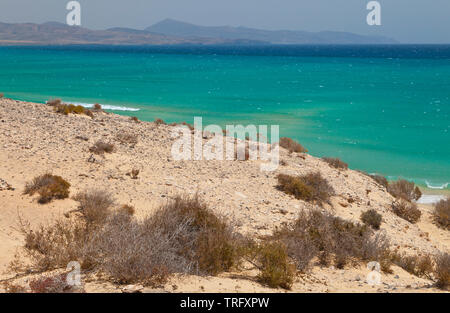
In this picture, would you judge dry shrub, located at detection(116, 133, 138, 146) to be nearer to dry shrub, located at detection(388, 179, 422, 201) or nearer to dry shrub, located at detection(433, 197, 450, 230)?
dry shrub, located at detection(388, 179, 422, 201)

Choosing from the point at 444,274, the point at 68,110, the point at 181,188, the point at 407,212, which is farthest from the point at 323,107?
the point at 444,274

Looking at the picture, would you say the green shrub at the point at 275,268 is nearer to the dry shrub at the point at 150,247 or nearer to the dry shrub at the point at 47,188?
the dry shrub at the point at 150,247

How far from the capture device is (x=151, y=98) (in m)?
38.6

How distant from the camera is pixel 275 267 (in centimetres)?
561

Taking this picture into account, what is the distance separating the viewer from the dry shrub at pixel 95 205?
7.54 metres

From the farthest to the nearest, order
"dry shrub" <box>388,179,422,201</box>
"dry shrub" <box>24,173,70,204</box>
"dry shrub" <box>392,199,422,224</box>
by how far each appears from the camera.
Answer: "dry shrub" <box>388,179,422,201</box> < "dry shrub" <box>392,199,422,224</box> < "dry shrub" <box>24,173,70,204</box>

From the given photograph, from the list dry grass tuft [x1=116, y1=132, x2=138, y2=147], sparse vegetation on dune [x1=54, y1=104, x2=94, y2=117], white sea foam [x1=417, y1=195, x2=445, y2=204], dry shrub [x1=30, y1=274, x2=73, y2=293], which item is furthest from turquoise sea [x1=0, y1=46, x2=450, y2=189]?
dry shrub [x1=30, y1=274, x2=73, y2=293]

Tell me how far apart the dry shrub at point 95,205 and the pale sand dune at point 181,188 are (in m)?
0.30

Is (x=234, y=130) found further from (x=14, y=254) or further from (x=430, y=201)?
(x=14, y=254)

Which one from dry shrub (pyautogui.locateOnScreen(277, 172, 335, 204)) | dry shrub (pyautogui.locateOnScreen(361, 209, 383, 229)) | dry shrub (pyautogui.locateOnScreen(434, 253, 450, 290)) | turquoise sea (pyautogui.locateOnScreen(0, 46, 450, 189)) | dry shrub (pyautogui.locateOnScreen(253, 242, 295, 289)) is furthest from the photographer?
turquoise sea (pyautogui.locateOnScreen(0, 46, 450, 189))

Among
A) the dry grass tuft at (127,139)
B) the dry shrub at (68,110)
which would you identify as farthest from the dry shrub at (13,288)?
the dry shrub at (68,110)

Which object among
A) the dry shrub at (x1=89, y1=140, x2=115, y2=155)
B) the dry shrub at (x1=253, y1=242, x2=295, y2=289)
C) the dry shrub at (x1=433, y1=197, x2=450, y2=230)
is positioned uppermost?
the dry shrub at (x1=89, y1=140, x2=115, y2=155)

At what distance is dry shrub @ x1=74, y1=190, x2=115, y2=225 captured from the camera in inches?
297

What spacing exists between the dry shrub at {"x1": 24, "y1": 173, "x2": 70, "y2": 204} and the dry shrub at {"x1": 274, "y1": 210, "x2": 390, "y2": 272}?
4666 mm
